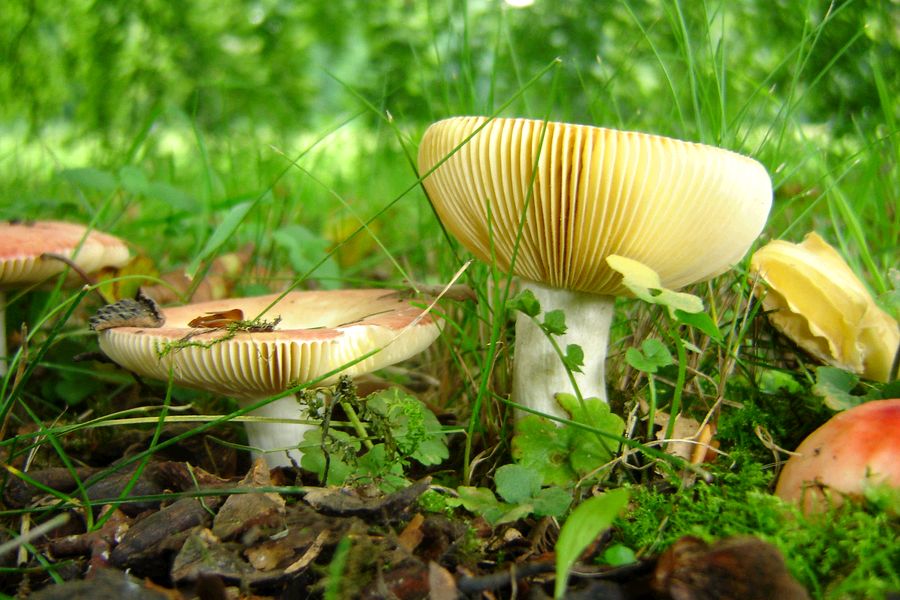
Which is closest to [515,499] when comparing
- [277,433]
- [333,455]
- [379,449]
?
[379,449]

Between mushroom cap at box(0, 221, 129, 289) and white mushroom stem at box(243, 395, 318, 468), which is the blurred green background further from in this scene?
white mushroom stem at box(243, 395, 318, 468)

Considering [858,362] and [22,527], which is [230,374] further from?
[858,362]

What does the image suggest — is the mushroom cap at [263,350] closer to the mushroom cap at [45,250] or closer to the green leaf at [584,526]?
the mushroom cap at [45,250]

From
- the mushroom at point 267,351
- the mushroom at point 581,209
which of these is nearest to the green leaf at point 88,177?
the mushroom at point 267,351

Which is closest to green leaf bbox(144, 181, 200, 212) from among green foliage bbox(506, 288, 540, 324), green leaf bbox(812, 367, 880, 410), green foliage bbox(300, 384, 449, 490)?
green foliage bbox(300, 384, 449, 490)

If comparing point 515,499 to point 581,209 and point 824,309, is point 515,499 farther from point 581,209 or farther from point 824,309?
point 824,309

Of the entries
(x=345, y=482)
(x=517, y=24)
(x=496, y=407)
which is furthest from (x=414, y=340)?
(x=517, y=24)
